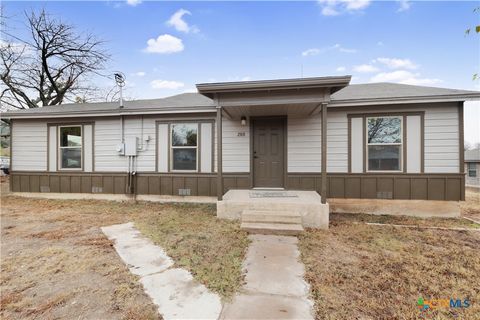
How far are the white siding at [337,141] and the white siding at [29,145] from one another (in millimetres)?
8590

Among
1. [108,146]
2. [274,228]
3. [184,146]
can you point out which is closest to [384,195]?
[274,228]

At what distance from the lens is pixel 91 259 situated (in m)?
2.71

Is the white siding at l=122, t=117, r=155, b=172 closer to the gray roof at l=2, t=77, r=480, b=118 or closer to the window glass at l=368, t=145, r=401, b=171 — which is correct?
the gray roof at l=2, t=77, r=480, b=118

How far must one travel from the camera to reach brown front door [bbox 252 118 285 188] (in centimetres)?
569

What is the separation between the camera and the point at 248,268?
8.21ft

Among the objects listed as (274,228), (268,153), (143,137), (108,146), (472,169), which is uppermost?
(143,137)

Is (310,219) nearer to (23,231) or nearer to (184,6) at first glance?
(23,231)

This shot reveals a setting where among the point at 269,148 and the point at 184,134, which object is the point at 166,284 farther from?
the point at 184,134

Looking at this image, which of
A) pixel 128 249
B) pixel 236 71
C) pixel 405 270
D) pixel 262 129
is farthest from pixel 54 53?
pixel 405 270

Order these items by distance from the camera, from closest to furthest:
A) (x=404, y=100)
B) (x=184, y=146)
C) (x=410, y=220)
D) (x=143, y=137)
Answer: (x=410, y=220), (x=404, y=100), (x=184, y=146), (x=143, y=137)

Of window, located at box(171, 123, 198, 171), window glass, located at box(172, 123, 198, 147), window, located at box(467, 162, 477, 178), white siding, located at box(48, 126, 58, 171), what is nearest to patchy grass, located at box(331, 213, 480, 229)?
window, located at box(171, 123, 198, 171)

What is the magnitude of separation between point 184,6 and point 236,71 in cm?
435

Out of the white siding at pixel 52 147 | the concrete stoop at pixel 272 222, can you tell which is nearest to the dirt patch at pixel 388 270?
the concrete stoop at pixel 272 222

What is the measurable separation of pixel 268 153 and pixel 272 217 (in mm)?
2176
